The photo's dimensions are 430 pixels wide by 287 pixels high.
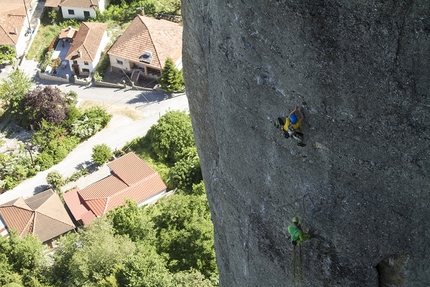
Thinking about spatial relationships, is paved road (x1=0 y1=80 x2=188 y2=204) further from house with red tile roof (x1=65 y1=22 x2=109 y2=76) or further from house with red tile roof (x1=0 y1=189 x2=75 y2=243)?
house with red tile roof (x1=0 y1=189 x2=75 y2=243)

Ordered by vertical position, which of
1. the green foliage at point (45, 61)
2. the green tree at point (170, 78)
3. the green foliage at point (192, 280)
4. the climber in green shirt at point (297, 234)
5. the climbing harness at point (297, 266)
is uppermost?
the climber in green shirt at point (297, 234)

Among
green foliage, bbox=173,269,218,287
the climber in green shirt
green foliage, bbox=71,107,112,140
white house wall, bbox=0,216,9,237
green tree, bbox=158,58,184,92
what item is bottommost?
white house wall, bbox=0,216,9,237

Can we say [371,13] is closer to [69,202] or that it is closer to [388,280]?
[388,280]

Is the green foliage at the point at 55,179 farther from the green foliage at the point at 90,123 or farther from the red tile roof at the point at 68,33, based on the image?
the red tile roof at the point at 68,33

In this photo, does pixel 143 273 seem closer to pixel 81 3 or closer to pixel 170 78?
pixel 170 78

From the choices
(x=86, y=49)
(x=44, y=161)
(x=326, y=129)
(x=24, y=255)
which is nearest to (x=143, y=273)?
(x=24, y=255)

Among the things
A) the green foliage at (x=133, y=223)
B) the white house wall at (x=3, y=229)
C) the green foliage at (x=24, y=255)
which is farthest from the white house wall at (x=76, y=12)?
the green foliage at (x=24, y=255)

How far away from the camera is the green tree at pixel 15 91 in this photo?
1837 inches

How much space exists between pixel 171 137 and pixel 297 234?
31.6 metres

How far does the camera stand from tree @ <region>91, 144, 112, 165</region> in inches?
1672

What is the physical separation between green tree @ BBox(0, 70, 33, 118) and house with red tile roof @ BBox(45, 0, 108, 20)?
11.1 metres

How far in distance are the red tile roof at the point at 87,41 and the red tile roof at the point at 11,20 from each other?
5.53 meters

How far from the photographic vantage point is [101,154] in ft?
139

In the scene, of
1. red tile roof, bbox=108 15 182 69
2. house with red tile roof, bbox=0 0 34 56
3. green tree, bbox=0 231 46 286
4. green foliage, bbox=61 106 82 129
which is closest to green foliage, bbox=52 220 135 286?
green tree, bbox=0 231 46 286
